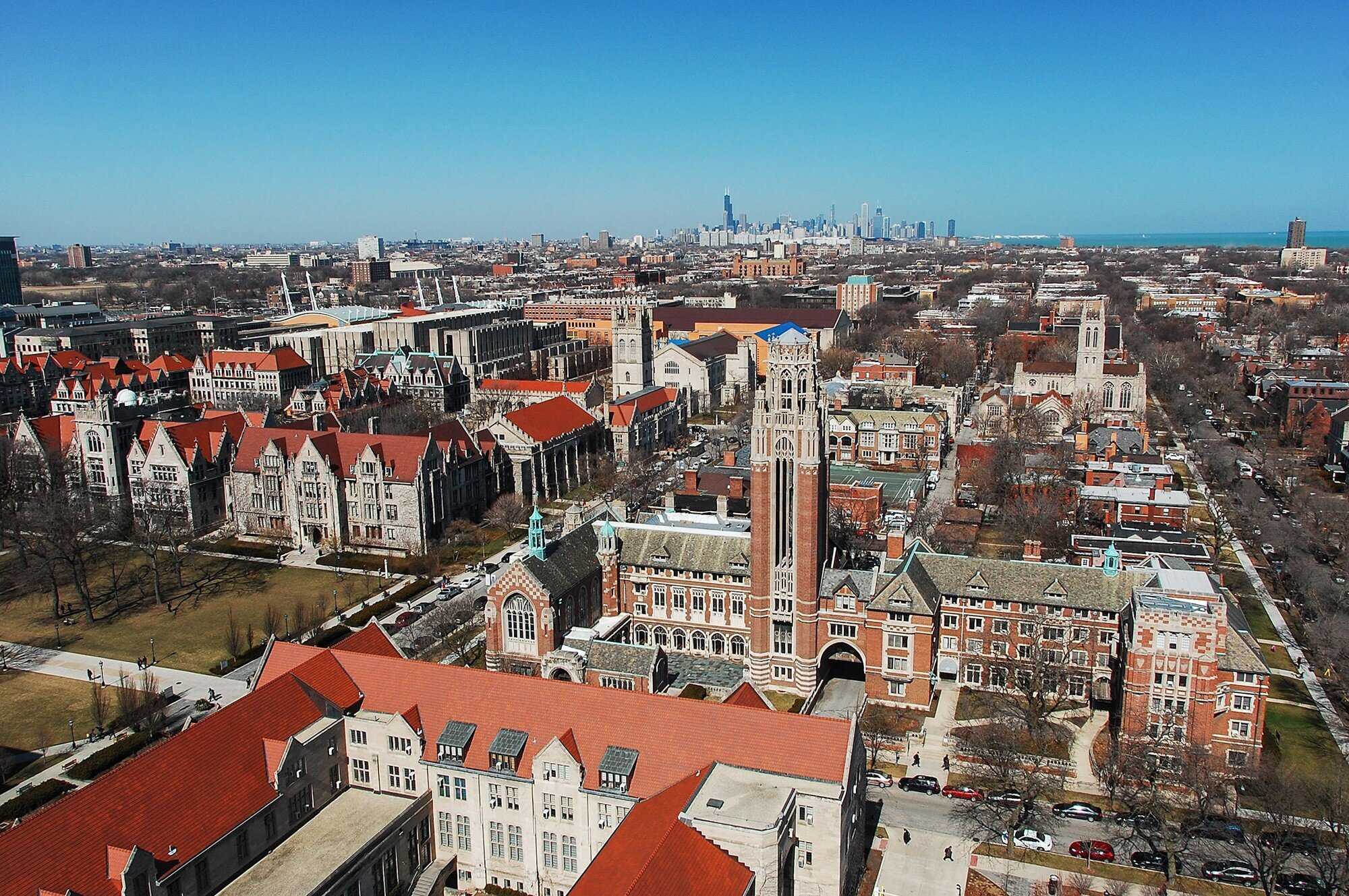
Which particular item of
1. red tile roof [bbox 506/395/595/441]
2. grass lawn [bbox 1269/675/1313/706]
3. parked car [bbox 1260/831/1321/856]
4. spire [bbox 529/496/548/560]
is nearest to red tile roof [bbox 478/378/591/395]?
red tile roof [bbox 506/395/595/441]

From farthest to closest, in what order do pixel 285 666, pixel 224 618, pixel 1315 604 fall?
pixel 224 618
pixel 1315 604
pixel 285 666

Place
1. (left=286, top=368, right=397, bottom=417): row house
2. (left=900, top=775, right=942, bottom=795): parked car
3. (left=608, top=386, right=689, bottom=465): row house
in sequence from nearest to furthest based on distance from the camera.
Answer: (left=900, top=775, right=942, bottom=795): parked car, (left=608, top=386, right=689, bottom=465): row house, (left=286, top=368, right=397, bottom=417): row house

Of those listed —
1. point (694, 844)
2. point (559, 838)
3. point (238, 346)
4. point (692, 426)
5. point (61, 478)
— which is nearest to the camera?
point (694, 844)

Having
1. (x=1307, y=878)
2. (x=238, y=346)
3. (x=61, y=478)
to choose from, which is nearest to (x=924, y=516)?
(x=1307, y=878)

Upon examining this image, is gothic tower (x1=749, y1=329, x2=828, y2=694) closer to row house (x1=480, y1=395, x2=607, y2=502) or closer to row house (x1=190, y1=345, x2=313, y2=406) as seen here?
row house (x1=480, y1=395, x2=607, y2=502)

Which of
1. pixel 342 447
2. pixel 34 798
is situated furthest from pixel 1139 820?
pixel 342 447

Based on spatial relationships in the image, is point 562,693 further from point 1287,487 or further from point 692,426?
point 692,426
